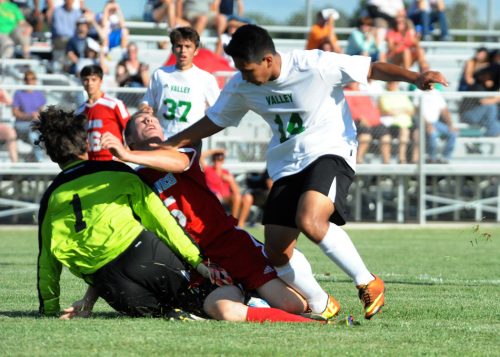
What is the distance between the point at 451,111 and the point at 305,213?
1205cm

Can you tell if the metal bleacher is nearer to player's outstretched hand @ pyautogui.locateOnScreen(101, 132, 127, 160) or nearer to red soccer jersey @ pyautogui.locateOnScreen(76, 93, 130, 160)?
red soccer jersey @ pyautogui.locateOnScreen(76, 93, 130, 160)

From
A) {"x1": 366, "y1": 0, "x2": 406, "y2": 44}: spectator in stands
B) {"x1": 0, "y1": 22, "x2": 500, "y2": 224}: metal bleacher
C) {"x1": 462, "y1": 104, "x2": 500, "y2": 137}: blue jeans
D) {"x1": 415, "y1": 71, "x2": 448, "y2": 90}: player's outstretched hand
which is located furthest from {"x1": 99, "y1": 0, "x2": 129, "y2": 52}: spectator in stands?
{"x1": 415, "y1": 71, "x2": 448, "y2": 90}: player's outstretched hand

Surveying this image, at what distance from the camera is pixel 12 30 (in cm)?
1977

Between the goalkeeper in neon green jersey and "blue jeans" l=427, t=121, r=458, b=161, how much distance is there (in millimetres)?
11993

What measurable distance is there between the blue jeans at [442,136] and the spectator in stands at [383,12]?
3488 mm

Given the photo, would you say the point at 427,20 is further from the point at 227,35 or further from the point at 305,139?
the point at 305,139

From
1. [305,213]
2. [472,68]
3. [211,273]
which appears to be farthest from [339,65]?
[472,68]

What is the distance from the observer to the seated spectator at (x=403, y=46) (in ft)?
66.4

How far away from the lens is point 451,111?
18156mm

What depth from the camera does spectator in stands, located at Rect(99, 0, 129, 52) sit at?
19750 mm

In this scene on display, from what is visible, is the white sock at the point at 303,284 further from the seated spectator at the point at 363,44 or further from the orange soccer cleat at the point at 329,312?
the seated spectator at the point at 363,44

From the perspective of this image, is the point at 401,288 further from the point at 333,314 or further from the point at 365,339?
the point at 365,339

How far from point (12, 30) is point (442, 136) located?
7.84 metres

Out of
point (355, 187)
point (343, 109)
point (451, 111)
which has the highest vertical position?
point (343, 109)
